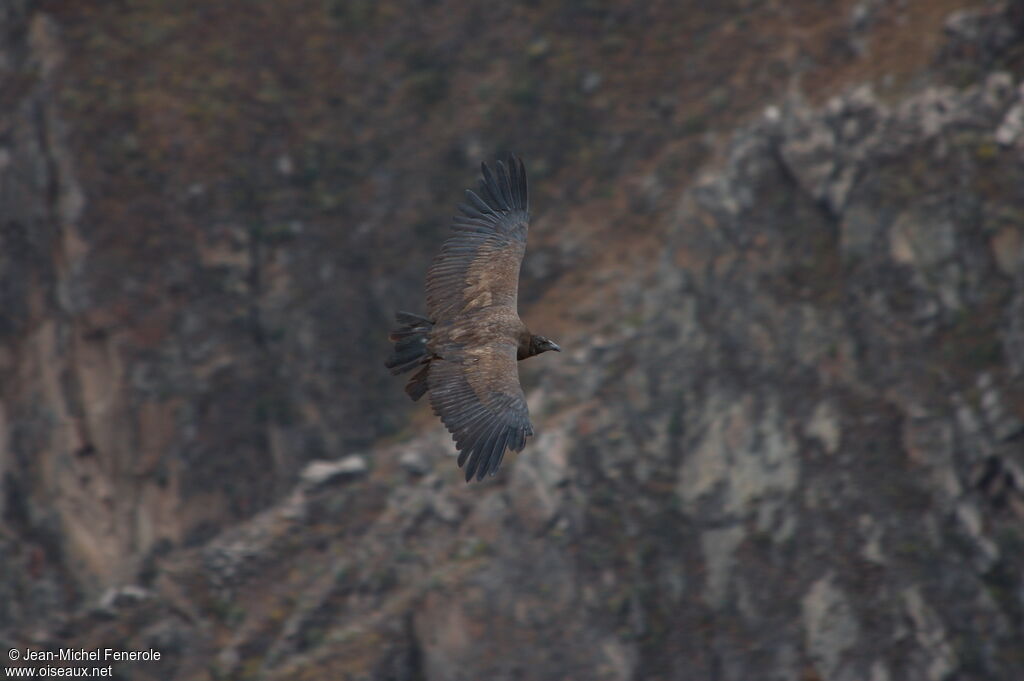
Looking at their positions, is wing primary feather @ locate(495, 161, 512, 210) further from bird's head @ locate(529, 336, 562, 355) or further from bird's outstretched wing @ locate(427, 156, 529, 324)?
bird's head @ locate(529, 336, 562, 355)

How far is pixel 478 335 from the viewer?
1598 centimetres

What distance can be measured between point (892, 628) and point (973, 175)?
8.73 meters

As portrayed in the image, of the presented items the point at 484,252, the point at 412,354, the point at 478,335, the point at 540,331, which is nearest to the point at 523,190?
the point at 484,252

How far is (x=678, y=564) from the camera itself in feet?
90.0

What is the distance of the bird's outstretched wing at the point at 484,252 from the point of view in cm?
1639

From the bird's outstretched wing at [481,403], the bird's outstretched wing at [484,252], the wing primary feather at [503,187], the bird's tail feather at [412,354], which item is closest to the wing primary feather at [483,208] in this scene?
the bird's outstretched wing at [484,252]

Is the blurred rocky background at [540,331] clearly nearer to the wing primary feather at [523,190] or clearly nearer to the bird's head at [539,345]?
the bird's head at [539,345]

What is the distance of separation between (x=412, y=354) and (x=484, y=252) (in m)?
1.71

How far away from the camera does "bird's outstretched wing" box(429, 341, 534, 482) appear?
589 inches

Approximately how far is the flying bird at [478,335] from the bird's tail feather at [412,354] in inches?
0.4

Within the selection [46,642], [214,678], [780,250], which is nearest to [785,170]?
[780,250]

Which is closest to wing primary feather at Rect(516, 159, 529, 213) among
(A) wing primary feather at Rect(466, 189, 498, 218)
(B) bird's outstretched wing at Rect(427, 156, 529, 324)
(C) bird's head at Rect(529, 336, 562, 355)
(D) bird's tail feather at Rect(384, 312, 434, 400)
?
(B) bird's outstretched wing at Rect(427, 156, 529, 324)

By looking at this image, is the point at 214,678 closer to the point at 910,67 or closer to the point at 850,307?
the point at 850,307

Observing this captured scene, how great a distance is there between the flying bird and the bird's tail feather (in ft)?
0.04
